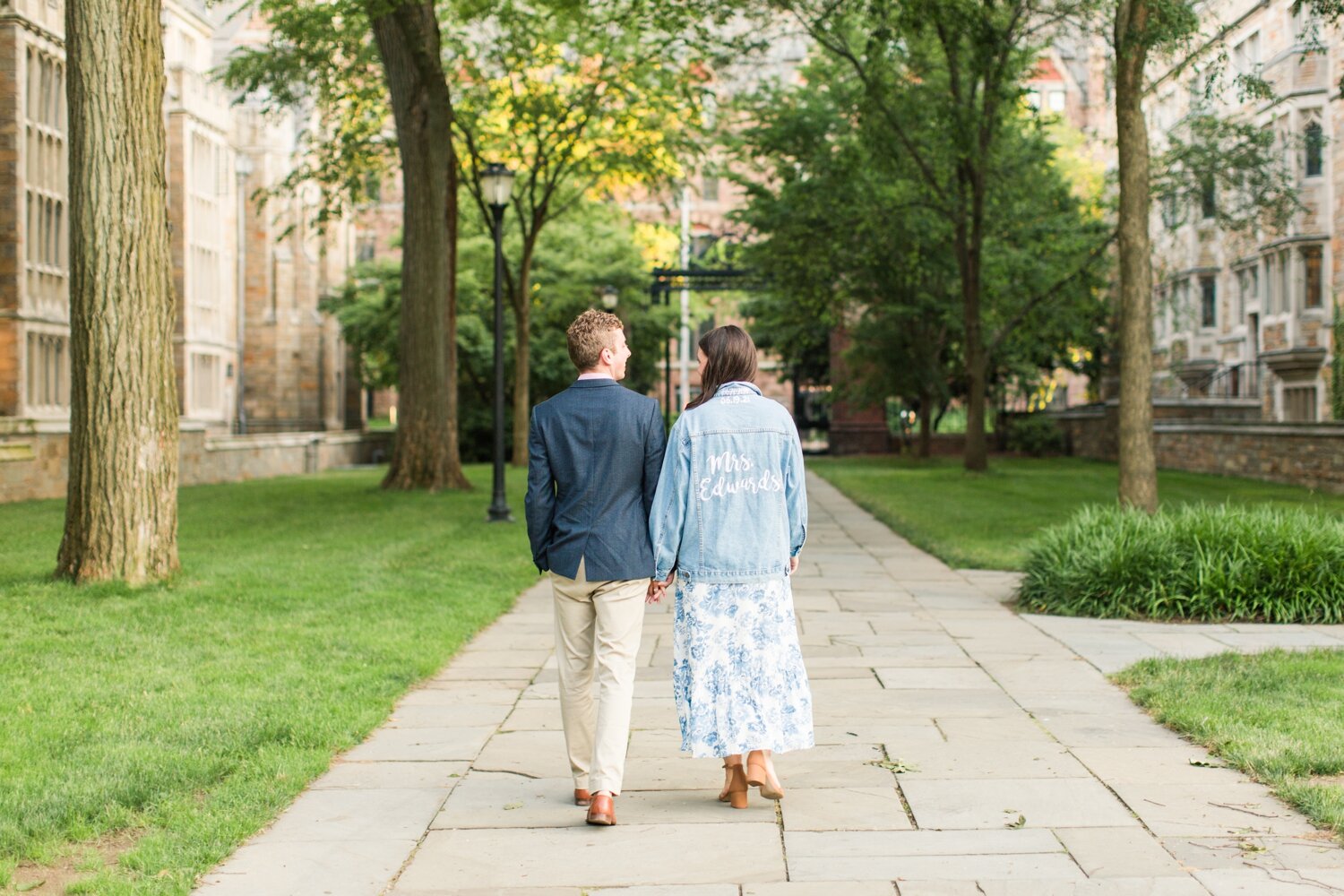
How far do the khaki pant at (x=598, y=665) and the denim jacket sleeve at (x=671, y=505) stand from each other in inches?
4.4

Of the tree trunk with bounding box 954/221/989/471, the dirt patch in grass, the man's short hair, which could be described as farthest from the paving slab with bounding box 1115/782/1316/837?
the tree trunk with bounding box 954/221/989/471

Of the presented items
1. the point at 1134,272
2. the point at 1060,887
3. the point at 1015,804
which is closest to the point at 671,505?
the point at 1015,804

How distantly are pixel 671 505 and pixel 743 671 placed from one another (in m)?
0.63

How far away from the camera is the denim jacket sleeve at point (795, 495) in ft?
16.3

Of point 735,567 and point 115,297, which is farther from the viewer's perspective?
point 115,297

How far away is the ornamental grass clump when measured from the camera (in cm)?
932

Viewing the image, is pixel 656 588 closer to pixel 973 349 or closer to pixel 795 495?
pixel 795 495

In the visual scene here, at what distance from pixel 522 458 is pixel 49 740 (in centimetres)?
2684

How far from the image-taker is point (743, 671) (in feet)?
16.1

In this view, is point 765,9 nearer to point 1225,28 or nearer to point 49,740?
point 1225,28

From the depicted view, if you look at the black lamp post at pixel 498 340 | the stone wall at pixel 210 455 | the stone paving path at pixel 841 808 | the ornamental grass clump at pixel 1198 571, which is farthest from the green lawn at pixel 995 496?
the stone wall at pixel 210 455

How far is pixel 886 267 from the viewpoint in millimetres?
30156

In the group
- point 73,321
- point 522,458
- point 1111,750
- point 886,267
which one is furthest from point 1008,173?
point 1111,750

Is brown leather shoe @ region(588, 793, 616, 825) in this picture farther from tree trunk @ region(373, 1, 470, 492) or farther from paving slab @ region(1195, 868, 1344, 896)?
tree trunk @ region(373, 1, 470, 492)
